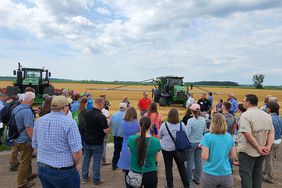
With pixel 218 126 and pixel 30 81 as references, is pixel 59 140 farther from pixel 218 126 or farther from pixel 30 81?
pixel 30 81

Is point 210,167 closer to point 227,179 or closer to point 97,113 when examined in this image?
point 227,179

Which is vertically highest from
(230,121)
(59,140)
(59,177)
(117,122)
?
(59,140)

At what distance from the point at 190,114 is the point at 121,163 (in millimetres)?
1980

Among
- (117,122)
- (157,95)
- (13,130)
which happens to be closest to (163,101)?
(157,95)

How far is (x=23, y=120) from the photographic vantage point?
509 cm

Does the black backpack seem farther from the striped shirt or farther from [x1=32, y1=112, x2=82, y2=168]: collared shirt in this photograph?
the striped shirt

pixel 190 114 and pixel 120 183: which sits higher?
pixel 190 114

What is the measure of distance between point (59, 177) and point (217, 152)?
74.8 inches

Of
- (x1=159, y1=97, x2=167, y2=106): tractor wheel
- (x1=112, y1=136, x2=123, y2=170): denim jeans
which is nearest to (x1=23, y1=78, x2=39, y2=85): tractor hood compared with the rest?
(x1=159, y1=97, x2=167, y2=106): tractor wheel

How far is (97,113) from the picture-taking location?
211 inches

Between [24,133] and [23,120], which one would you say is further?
A: [24,133]

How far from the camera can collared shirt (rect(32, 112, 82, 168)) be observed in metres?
3.18

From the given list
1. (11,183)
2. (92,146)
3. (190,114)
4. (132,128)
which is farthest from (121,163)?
(11,183)

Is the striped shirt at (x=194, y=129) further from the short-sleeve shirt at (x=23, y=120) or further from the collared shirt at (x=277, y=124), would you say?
the short-sleeve shirt at (x=23, y=120)
